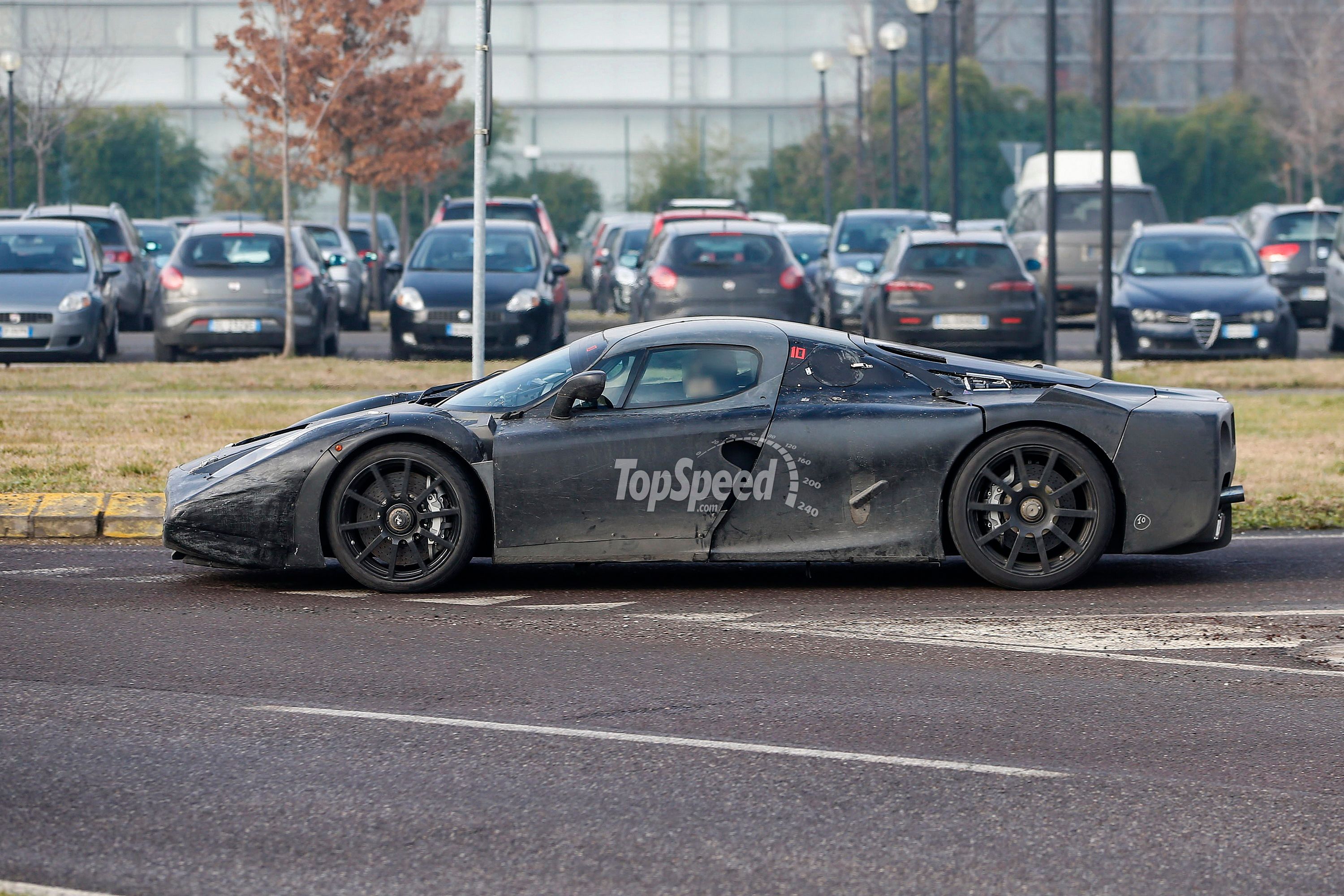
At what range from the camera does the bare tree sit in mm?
44062

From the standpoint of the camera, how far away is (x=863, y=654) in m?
7.05

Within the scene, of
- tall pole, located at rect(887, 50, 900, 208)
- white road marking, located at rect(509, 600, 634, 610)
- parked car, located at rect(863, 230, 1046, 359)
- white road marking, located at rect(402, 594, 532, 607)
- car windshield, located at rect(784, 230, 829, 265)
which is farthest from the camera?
tall pole, located at rect(887, 50, 900, 208)

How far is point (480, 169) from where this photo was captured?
13.0 metres

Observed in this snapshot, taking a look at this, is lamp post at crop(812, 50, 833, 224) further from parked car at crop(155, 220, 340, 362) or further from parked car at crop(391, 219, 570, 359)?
parked car at crop(155, 220, 340, 362)

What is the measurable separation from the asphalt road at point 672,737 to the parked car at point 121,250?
18.9m

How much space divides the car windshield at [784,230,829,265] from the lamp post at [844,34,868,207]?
11946mm

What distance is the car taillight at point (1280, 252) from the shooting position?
27828 mm

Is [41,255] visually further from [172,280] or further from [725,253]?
[725,253]

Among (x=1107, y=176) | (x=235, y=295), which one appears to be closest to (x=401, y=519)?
(x=1107, y=176)

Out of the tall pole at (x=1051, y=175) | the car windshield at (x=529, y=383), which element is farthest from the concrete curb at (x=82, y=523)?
the tall pole at (x=1051, y=175)

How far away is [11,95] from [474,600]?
33.6m

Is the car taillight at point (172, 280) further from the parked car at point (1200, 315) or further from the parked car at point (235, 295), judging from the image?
the parked car at point (1200, 315)

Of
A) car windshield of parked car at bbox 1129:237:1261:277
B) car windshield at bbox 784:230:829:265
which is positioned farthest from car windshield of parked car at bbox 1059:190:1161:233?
car windshield of parked car at bbox 1129:237:1261:277

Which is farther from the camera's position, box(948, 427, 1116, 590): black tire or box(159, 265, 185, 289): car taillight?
box(159, 265, 185, 289): car taillight
